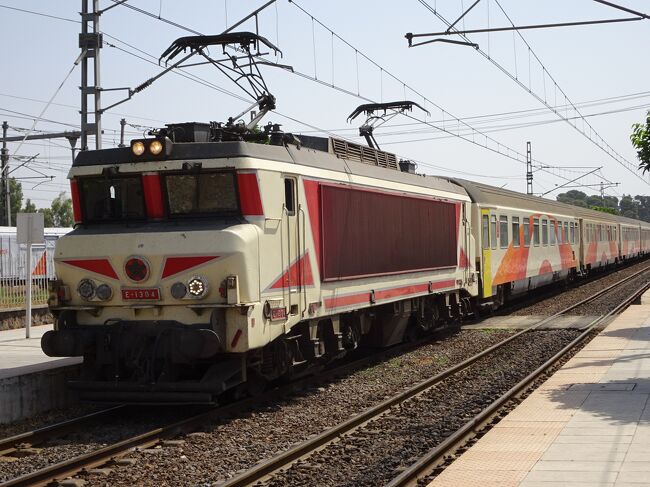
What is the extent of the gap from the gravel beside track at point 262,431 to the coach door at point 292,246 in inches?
53.8

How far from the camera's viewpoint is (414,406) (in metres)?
11.6

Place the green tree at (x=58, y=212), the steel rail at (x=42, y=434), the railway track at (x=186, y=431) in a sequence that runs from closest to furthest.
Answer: the railway track at (x=186, y=431) < the steel rail at (x=42, y=434) < the green tree at (x=58, y=212)

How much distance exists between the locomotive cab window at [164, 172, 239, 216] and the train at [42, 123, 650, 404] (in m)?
0.02

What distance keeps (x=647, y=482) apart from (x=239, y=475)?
11.3 feet

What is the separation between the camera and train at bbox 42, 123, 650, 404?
10336 mm

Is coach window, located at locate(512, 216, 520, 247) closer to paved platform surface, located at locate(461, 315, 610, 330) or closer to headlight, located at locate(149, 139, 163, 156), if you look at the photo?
paved platform surface, located at locate(461, 315, 610, 330)

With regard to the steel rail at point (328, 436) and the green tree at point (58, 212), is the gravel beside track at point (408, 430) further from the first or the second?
the green tree at point (58, 212)

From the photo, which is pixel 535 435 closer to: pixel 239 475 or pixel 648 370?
pixel 239 475

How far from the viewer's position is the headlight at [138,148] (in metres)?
11.1

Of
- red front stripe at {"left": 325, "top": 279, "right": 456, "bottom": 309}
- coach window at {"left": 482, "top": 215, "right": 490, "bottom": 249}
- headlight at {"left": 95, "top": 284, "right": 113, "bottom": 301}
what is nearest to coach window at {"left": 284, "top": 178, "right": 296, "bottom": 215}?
red front stripe at {"left": 325, "top": 279, "right": 456, "bottom": 309}

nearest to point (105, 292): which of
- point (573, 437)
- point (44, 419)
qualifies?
point (44, 419)

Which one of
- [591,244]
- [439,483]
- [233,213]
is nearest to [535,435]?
[439,483]

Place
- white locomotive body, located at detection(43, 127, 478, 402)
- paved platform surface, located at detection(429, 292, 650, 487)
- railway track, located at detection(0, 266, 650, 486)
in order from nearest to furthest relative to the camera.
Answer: paved platform surface, located at detection(429, 292, 650, 487)
railway track, located at detection(0, 266, 650, 486)
white locomotive body, located at detection(43, 127, 478, 402)

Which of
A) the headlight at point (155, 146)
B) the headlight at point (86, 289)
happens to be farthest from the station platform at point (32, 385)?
the headlight at point (155, 146)
